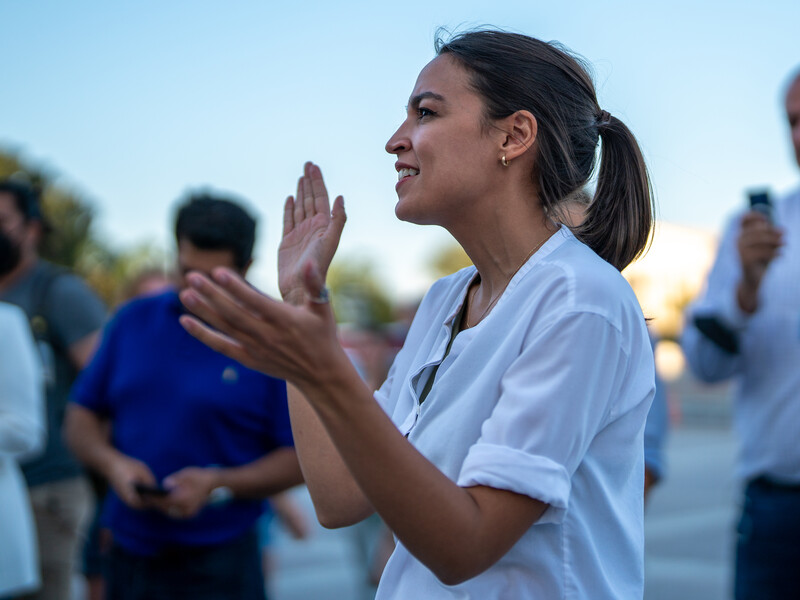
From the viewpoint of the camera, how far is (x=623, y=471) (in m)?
1.59

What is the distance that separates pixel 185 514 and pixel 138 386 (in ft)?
1.57

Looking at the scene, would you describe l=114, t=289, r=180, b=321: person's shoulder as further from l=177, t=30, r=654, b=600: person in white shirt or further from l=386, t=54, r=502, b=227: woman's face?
l=386, t=54, r=502, b=227: woman's face

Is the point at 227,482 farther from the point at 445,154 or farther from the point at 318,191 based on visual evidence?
the point at 445,154

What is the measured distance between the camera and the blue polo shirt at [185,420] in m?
3.11

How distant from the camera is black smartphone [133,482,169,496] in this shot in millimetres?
2980

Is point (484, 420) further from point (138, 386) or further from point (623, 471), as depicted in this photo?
point (138, 386)

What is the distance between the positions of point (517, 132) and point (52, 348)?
2.95 m

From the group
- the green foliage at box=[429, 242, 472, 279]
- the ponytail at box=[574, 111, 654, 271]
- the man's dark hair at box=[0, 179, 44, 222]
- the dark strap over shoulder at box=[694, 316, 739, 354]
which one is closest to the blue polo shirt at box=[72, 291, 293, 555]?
the man's dark hair at box=[0, 179, 44, 222]

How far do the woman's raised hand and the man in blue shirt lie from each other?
1287 millimetres

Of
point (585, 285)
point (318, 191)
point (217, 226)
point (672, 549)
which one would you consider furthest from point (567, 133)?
point (672, 549)

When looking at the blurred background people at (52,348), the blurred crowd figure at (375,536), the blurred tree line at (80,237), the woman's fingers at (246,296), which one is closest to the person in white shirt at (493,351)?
the woman's fingers at (246,296)

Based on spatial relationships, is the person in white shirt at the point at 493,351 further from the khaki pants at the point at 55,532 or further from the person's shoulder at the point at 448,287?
the khaki pants at the point at 55,532

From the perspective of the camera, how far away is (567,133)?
5.86 ft

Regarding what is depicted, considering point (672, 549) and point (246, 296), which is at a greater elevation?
point (246, 296)
